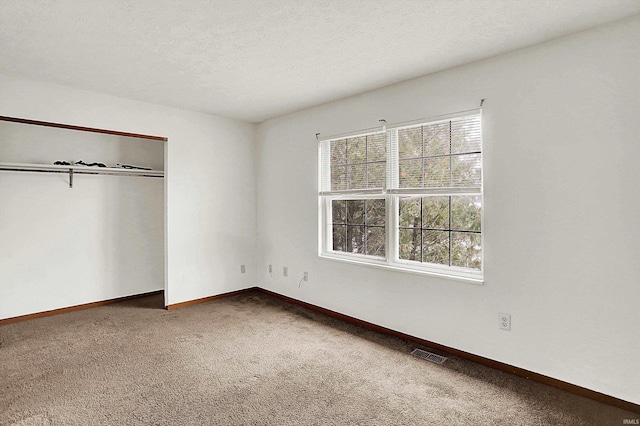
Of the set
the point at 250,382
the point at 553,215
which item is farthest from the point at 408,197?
the point at 250,382

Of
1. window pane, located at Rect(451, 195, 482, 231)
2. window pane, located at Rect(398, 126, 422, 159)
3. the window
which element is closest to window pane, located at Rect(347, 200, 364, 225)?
the window

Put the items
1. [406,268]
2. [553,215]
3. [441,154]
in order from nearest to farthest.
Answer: [553,215] → [441,154] → [406,268]

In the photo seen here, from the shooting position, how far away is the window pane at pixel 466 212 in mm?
3039

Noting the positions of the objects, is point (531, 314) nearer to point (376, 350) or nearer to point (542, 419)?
point (542, 419)

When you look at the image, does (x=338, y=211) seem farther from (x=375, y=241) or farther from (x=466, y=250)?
(x=466, y=250)

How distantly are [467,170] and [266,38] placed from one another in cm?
197

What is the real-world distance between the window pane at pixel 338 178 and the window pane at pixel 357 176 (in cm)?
8

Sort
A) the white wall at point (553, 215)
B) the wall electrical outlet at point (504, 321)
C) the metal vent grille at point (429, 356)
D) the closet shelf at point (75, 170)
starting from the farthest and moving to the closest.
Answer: the closet shelf at point (75, 170) < the metal vent grille at point (429, 356) < the wall electrical outlet at point (504, 321) < the white wall at point (553, 215)

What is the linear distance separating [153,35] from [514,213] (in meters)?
3.02

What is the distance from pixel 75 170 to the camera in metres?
4.45

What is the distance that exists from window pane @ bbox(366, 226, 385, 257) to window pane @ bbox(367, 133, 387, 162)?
0.76 meters

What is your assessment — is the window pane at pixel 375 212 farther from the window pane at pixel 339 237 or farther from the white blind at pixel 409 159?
the window pane at pixel 339 237

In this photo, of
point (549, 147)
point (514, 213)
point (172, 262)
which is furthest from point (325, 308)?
point (549, 147)

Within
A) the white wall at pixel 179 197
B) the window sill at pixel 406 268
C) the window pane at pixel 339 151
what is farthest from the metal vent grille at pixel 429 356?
the white wall at pixel 179 197
